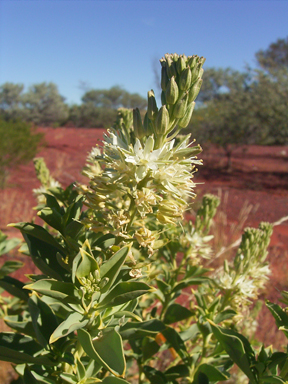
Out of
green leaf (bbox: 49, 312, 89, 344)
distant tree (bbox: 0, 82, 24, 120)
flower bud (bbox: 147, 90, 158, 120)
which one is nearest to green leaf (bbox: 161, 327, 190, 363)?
green leaf (bbox: 49, 312, 89, 344)

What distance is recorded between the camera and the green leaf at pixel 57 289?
123 cm

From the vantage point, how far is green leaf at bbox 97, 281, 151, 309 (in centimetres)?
131

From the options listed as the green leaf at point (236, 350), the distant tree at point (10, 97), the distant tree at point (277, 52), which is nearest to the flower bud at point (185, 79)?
the green leaf at point (236, 350)

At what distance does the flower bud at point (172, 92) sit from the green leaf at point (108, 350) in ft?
3.53

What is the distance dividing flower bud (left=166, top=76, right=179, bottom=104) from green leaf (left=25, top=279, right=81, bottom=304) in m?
0.97

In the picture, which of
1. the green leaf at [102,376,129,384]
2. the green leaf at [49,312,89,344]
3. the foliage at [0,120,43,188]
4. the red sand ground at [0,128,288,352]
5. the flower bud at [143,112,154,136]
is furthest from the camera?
the foliage at [0,120,43,188]

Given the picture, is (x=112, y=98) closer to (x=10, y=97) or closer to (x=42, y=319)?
(x=10, y=97)

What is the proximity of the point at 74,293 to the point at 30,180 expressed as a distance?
15.1m

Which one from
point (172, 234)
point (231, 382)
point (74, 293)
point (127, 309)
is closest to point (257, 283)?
point (172, 234)

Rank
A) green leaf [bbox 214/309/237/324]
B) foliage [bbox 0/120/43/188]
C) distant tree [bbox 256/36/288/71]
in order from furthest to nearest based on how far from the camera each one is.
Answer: distant tree [bbox 256/36/288/71], foliage [bbox 0/120/43/188], green leaf [bbox 214/309/237/324]

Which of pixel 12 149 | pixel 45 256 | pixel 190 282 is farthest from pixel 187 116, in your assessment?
pixel 12 149

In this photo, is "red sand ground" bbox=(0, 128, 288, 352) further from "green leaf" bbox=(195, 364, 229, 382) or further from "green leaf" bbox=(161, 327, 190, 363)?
"green leaf" bbox=(195, 364, 229, 382)

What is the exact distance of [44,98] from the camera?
44656 mm

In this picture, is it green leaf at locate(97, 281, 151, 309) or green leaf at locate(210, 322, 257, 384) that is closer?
green leaf at locate(97, 281, 151, 309)
